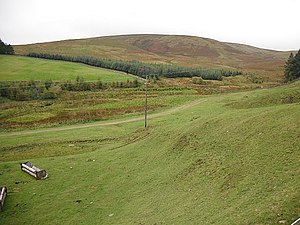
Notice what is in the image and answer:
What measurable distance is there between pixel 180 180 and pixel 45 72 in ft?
325

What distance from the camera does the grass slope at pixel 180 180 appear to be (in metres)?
16.2

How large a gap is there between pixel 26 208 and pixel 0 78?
83.8 m

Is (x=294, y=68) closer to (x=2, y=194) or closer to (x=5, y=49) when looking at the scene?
(x=2, y=194)

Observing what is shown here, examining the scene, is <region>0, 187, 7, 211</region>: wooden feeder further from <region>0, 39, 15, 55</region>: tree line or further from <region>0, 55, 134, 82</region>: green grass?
<region>0, 39, 15, 55</region>: tree line

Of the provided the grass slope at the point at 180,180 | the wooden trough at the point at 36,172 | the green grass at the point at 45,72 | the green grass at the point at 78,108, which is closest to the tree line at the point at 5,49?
the green grass at the point at 45,72

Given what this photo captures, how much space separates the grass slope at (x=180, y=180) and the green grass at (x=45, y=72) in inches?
2879

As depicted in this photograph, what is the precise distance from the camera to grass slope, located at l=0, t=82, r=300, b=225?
16.2 metres

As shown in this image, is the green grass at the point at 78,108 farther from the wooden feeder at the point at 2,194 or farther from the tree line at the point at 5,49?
the tree line at the point at 5,49

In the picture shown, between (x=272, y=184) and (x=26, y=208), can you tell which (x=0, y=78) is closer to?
(x=26, y=208)

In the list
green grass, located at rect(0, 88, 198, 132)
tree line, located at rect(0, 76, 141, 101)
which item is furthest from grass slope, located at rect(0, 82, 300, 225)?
tree line, located at rect(0, 76, 141, 101)

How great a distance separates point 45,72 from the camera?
111 m

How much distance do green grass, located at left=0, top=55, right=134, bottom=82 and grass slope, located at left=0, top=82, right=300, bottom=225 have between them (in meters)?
73.1

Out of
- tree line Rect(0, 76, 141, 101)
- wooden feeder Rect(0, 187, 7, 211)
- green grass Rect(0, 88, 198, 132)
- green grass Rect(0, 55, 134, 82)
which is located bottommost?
wooden feeder Rect(0, 187, 7, 211)

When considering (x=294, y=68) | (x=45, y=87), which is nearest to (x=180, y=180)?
(x=45, y=87)
